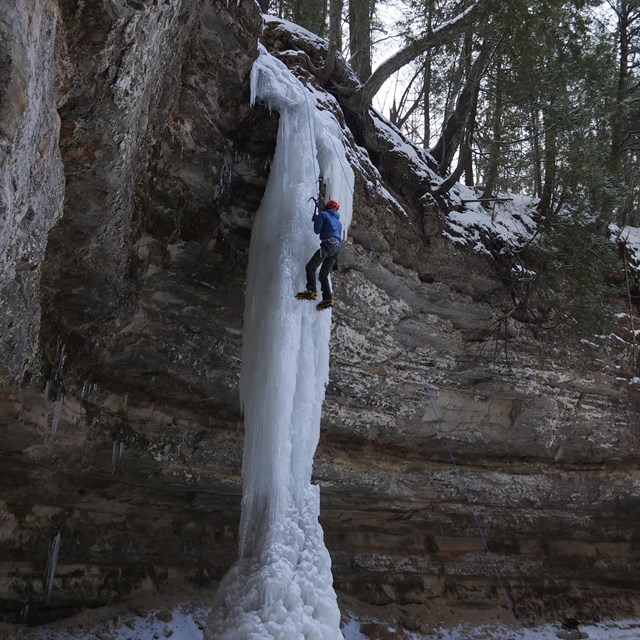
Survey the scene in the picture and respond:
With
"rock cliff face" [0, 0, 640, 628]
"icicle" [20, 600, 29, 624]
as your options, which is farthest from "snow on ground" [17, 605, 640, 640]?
"rock cliff face" [0, 0, 640, 628]

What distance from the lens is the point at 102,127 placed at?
448cm

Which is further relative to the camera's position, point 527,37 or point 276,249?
point 527,37

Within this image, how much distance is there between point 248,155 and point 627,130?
7666 millimetres

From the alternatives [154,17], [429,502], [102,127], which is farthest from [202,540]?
[154,17]

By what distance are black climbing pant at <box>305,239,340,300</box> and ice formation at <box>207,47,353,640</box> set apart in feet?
0.44

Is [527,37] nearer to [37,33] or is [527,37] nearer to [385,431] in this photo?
[385,431]

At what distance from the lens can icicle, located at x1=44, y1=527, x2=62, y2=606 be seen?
7025mm

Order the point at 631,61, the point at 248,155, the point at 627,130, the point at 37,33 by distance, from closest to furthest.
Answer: the point at 37,33
the point at 248,155
the point at 627,130
the point at 631,61

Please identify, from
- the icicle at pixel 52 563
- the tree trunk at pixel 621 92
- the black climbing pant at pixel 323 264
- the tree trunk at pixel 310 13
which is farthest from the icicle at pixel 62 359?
the tree trunk at pixel 310 13

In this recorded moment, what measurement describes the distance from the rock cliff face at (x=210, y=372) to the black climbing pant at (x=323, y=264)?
1.26 meters

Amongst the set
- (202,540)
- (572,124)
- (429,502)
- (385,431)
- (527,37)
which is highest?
(527,37)

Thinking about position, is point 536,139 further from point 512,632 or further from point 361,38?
point 512,632

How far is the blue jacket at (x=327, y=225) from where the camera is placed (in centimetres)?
607

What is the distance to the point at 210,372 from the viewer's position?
7473 millimetres
